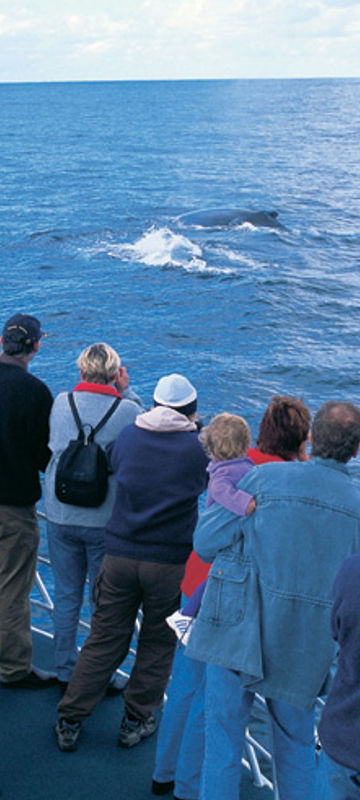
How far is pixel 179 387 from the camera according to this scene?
437cm

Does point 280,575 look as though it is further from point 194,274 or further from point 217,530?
point 194,274

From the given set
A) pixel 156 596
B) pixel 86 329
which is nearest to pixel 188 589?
pixel 156 596

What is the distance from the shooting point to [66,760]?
4.57 meters

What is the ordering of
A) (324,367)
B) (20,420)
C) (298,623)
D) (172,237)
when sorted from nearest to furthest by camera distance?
1. (298,623)
2. (20,420)
3. (324,367)
4. (172,237)

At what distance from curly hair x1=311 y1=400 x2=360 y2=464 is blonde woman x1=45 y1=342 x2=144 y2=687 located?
140cm

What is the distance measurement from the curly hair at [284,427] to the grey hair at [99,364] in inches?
42.9

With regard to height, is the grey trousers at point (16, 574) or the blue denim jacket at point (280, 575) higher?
the blue denim jacket at point (280, 575)

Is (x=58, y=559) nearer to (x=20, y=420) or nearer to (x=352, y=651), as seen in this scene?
(x=20, y=420)

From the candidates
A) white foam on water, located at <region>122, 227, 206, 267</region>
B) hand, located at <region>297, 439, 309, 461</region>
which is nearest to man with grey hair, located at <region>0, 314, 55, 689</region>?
hand, located at <region>297, 439, 309, 461</region>

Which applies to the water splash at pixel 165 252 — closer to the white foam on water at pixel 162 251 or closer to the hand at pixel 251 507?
the white foam on water at pixel 162 251

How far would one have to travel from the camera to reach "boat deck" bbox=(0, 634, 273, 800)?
4.36 meters

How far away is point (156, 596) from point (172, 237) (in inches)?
1255

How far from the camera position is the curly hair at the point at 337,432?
11.6 feet

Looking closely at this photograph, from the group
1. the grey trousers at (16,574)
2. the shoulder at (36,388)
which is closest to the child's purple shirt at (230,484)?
the shoulder at (36,388)
